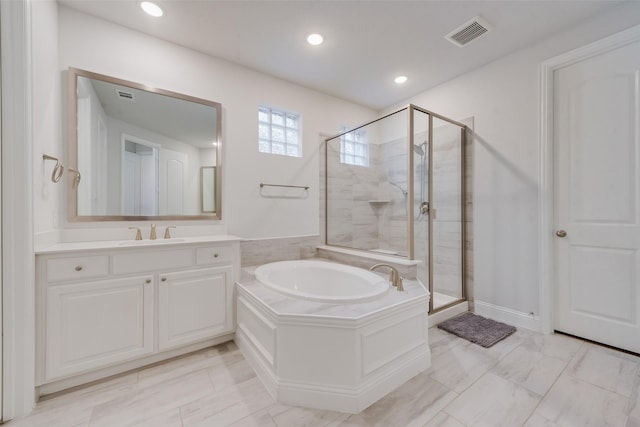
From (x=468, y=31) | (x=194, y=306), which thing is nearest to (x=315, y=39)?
(x=468, y=31)

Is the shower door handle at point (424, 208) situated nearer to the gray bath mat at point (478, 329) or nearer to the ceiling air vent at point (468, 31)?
the gray bath mat at point (478, 329)

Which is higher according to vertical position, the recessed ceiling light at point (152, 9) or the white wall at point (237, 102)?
the recessed ceiling light at point (152, 9)

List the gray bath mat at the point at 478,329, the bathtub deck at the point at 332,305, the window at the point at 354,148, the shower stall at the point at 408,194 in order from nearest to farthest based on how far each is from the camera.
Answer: the bathtub deck at the point at 332,305 → the gray bath mat at the point at 478,329 → the shower stall at the point at 408,194 → the window at the point at 354,148

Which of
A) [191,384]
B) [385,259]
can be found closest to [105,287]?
[191,384]

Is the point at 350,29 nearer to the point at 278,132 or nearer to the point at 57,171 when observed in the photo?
the point at 278,132

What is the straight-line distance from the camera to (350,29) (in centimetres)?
208

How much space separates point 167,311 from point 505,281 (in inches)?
114

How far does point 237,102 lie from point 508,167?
105 inches

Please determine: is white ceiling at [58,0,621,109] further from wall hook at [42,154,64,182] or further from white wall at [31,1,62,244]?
wall hook at [42,154,64,182]

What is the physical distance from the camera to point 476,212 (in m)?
2.65

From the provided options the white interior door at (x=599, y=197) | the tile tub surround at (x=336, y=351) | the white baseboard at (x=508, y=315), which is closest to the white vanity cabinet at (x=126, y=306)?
the tile tub surround at (x=336, y=351)

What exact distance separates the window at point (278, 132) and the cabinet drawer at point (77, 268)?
166 centimetres

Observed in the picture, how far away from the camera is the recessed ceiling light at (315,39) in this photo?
84.7 inches

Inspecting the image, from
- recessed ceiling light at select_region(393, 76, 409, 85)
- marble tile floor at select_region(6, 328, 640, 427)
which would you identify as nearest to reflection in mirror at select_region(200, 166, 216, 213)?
marble tile floor at select_region(6, 328, 640, 427)
